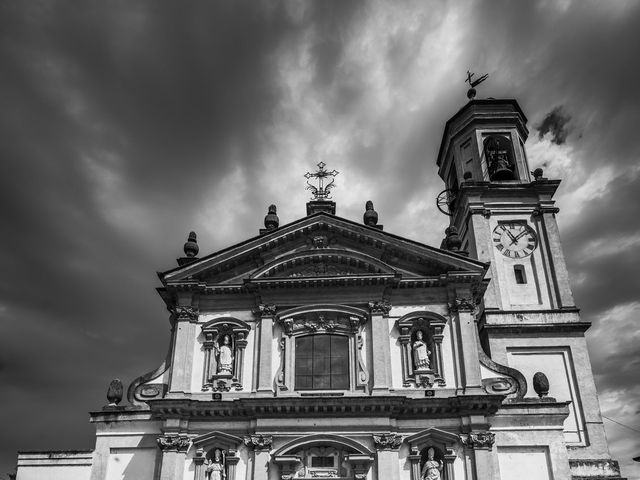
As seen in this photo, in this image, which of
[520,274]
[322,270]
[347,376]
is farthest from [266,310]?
[520,274]

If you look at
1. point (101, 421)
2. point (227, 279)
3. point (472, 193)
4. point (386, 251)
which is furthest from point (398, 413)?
point (472, 193)

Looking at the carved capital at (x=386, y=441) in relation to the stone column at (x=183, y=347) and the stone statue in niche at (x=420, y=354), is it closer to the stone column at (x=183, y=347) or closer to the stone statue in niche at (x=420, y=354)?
the stone statue in niche at (x=420, y=354)

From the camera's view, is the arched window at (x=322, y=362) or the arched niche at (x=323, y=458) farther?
the arched window at (x=322, y=362)

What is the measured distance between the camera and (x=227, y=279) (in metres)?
23.1

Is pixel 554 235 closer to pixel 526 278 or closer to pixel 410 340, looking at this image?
pixel 526 278

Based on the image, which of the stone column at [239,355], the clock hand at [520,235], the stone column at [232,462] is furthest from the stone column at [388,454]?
the clock hand at [520,235]

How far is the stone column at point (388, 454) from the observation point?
19.2 m

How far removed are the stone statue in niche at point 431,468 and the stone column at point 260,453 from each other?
4.73m

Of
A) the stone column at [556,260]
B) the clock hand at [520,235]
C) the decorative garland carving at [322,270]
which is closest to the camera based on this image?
the decorative garland carving at [322,270]

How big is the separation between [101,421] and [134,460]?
1730mm

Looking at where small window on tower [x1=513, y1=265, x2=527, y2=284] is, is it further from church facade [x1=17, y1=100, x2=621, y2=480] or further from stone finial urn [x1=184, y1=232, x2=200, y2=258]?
stone finial urn [x1=184, y1=232, x2=200, y2=258]

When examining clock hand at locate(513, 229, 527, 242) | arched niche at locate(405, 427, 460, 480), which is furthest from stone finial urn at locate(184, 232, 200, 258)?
clock hand at locate(513, 229, 527, 242)

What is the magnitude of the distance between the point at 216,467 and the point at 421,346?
24.9ft

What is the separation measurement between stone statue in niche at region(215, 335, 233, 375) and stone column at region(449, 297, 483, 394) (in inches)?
302
